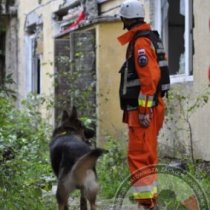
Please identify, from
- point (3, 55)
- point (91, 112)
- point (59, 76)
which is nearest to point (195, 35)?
point (91, 112)

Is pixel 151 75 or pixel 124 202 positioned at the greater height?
pixel 151 75

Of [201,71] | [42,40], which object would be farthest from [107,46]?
[42,40]

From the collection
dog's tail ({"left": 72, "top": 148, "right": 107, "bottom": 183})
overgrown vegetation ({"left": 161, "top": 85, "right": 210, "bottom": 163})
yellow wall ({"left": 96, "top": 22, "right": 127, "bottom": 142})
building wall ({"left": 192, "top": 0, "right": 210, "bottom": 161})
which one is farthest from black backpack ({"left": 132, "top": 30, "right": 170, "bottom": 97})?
yellow wall ({"left": 96, "top": 22, "right": 127, "bottom": 142})

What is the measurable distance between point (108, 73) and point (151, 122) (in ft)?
19.0

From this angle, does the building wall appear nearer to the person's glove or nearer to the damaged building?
the damaged building

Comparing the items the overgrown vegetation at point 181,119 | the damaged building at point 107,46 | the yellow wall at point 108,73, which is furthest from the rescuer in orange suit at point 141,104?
the yellow wall at point 108,73

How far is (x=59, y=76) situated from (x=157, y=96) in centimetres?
659

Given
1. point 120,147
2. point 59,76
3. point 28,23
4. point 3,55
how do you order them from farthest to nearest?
point 3,55, point 28,23, point 59,76, point 120,147

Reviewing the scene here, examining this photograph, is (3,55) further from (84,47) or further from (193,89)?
(193,89)

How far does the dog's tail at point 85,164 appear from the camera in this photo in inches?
258

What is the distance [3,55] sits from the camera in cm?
2166

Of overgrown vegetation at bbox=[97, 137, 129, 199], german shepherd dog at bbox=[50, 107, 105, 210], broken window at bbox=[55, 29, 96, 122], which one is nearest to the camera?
german shepherd dog at bbox=[50, 107, 105, 210]

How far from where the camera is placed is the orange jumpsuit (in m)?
7.13

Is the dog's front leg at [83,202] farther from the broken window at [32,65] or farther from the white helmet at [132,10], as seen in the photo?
the broken window at [32,65]
